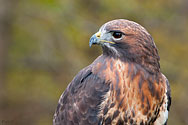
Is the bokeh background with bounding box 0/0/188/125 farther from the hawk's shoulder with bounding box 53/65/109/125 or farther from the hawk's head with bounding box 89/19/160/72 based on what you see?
the hawk's head with bounding box 89/19/160/72

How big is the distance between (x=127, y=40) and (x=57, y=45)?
5.65 metres

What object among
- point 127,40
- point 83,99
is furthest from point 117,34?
point 83,99

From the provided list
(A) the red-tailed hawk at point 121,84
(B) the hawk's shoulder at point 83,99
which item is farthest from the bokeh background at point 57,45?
(A) the red-tailed hawk at point 121,84

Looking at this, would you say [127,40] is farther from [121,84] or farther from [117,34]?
[121,84]

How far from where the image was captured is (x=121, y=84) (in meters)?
4.30

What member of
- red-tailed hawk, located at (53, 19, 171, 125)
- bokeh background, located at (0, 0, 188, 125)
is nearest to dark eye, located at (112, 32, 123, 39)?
red-tailed hawk, located at (53, 19, 171, 125)

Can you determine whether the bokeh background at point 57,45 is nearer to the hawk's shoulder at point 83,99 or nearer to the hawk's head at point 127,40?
the hawk's shoulder at point 83,99

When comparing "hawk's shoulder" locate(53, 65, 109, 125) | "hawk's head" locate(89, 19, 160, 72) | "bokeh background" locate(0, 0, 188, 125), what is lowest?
"hawk's shoulder" locate(53, 65, 109, 125)

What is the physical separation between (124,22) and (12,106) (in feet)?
22.3

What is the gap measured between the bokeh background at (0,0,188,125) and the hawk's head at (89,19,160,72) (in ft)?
14.1

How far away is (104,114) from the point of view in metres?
4.31

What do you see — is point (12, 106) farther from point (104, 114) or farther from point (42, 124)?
point (104, 114)

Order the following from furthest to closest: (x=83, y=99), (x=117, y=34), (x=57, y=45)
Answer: (x=57, y=45) < (x=83, y=99) < (x=117, y=34)

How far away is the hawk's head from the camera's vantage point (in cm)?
418
